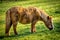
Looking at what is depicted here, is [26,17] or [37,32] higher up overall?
[26,17]

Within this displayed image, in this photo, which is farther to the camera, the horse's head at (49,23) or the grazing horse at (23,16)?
the horse's head at (49,23)

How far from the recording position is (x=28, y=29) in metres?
14.8

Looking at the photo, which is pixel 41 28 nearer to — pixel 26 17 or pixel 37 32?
pixel 37 32

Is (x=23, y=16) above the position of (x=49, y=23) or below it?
above

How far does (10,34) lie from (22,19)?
1045mm

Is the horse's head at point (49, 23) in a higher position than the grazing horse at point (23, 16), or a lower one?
lower

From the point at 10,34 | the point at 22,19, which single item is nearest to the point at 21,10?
the point at 22,19

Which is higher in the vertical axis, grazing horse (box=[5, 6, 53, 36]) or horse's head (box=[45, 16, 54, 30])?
grazing horse (box=[5, 6, 53, 36])

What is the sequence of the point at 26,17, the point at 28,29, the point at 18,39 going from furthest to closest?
1. the point at 28,29
2. the point at 26,17
3. the point at 18,39

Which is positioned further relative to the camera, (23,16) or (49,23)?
(49,23)

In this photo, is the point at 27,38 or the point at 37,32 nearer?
the point at 27,38

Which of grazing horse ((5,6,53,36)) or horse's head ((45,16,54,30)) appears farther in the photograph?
horse's head ((45,16,54,30))

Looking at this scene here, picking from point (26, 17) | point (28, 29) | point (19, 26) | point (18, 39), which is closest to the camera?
point (18, 39)

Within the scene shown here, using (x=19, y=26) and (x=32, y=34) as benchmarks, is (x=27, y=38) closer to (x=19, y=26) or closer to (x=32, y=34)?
(x=32, y=34)
